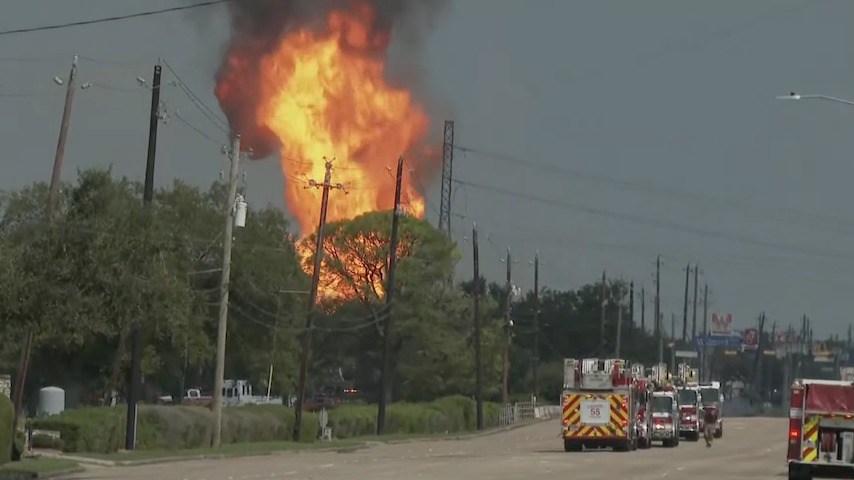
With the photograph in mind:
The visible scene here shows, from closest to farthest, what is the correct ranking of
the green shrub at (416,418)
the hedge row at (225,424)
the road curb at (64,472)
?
the road curb at (64,472), the hedge row at (225,424), the green shrub at (416,418)

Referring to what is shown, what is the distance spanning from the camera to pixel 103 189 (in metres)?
56.2

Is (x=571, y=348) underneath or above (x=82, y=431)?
above

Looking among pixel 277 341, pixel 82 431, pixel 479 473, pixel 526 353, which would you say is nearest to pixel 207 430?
pixel 82 431

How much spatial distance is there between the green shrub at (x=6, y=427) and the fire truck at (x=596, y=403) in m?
25.5

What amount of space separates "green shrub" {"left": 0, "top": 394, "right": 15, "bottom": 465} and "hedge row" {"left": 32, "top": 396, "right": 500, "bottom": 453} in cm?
1050

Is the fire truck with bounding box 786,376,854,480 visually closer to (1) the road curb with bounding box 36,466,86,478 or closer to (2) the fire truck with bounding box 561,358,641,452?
(1) the road curb with bounding box 36,466,86,478

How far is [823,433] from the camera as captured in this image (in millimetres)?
34781

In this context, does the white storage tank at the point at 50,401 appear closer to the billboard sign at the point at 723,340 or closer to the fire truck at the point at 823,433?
the fire truck at the point at 823,433

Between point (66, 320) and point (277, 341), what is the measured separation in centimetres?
5239

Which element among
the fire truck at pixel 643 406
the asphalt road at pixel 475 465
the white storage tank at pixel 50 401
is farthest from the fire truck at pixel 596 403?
the white storage tank at pixel 50 401

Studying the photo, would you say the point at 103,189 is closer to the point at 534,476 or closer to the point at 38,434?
the point at 38,434

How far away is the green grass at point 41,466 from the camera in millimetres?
39250

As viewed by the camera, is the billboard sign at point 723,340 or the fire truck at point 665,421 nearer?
the fire truck at point 665,421

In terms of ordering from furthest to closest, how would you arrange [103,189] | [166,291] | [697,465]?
[103,189]
[697,465]
[166,291]
